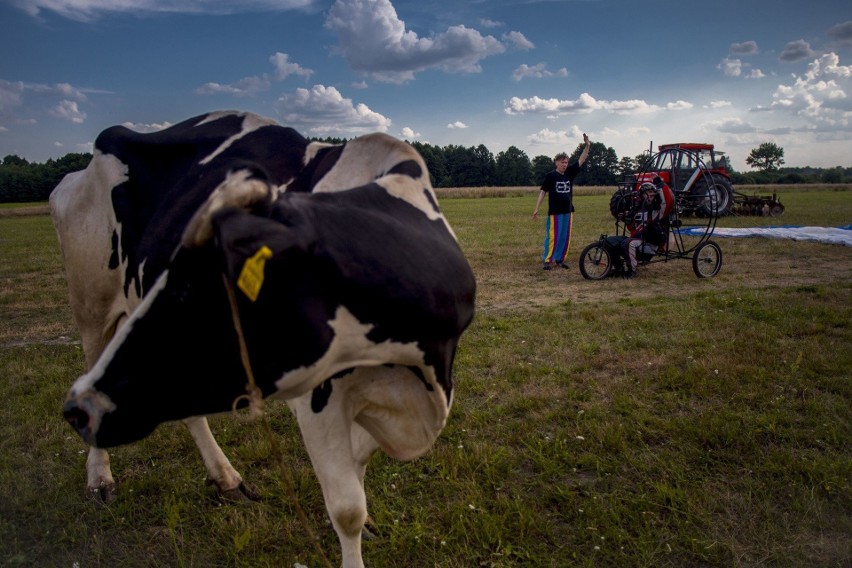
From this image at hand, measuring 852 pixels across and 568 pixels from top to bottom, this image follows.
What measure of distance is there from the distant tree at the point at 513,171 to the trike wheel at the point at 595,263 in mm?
75937

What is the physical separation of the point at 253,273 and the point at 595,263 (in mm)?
8828

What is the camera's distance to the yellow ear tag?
1348 millimetres

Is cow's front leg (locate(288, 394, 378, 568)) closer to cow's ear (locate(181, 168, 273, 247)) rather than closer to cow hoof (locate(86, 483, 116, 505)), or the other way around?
cow's ear (locate(181, 168, 273, 247))

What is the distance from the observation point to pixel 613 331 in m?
6.31

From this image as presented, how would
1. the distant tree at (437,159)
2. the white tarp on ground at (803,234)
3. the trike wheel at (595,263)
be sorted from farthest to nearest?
the distant tree at (437,159), the white tarp on ground at (803,234), the trike wheel at (595,263)

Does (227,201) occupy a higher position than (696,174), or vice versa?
(696,174)

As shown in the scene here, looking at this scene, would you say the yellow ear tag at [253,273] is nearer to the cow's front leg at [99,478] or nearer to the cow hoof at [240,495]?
the cow hoof at [240,495]

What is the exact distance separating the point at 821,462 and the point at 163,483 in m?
4.16

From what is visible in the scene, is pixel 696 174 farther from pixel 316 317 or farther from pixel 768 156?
pixel 768 156

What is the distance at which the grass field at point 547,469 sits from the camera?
2879 mm

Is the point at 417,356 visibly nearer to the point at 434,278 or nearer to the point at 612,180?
the point at 434,278

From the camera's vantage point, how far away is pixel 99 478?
11.4ft

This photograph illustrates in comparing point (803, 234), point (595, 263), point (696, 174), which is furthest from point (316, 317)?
point (696, 174)

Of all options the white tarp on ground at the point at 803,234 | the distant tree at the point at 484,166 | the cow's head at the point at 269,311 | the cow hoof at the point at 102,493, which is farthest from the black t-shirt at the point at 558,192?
the distant tree at the point at 484,166
